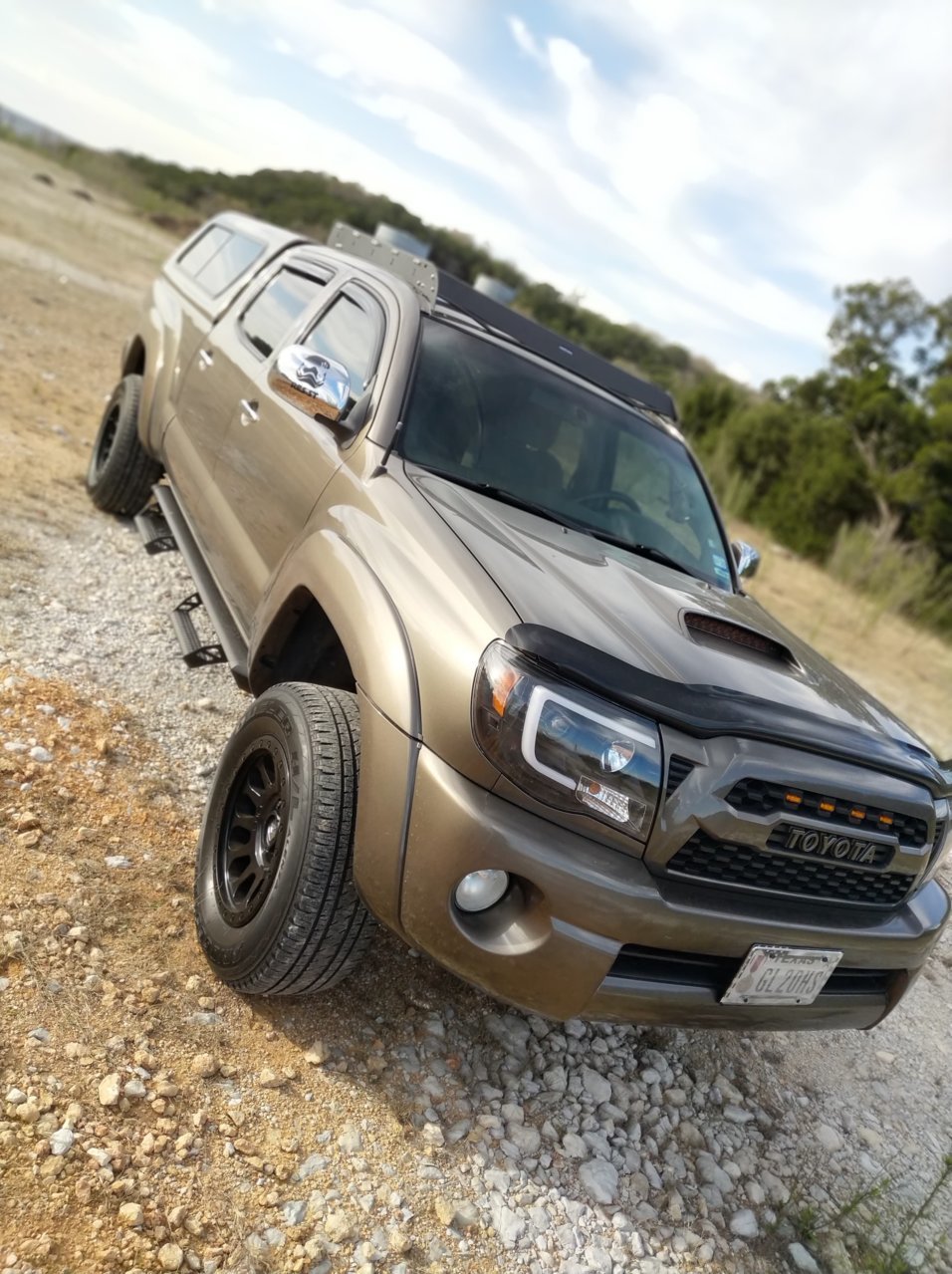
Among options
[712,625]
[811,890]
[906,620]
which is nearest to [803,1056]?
[811,890]

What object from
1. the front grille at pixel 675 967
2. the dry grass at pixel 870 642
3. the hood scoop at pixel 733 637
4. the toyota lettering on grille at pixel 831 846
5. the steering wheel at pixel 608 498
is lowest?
the dry grass at pixel 870 642

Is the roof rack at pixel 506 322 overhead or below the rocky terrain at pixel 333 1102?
overhead

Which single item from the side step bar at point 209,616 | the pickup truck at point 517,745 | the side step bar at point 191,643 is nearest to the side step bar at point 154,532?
the side step bar at point 209,616

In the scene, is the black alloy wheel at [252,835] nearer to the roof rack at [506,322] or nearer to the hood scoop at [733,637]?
the hood scoop at [733,637]

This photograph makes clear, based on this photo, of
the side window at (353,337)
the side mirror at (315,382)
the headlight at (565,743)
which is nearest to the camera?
the headlight at (565,743)

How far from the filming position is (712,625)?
8.73ft

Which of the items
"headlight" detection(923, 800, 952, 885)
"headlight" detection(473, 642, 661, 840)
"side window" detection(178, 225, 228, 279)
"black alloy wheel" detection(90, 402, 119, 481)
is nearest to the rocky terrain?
"headlight" detection(923, 800, 952, 885)

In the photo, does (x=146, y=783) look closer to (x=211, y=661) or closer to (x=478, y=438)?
(x=211, y=661)

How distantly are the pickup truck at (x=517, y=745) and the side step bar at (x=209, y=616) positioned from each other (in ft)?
0.10

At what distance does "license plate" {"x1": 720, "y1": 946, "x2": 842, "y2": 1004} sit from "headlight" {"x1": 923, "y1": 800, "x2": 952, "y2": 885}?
417 mm

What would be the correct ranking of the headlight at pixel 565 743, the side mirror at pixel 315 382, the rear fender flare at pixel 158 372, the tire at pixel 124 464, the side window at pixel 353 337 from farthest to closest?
the tire at pixel 124 464, the rear fender flare at pixel 158 372, the side window at pixel 353 337, the side mirror at pixel 315 382, the headlight at pixel 565 743

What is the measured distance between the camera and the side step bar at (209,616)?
11.0 feet

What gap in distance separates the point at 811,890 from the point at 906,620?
13793 millimetres

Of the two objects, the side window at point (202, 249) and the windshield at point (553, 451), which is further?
the side window at point (202, 249)
